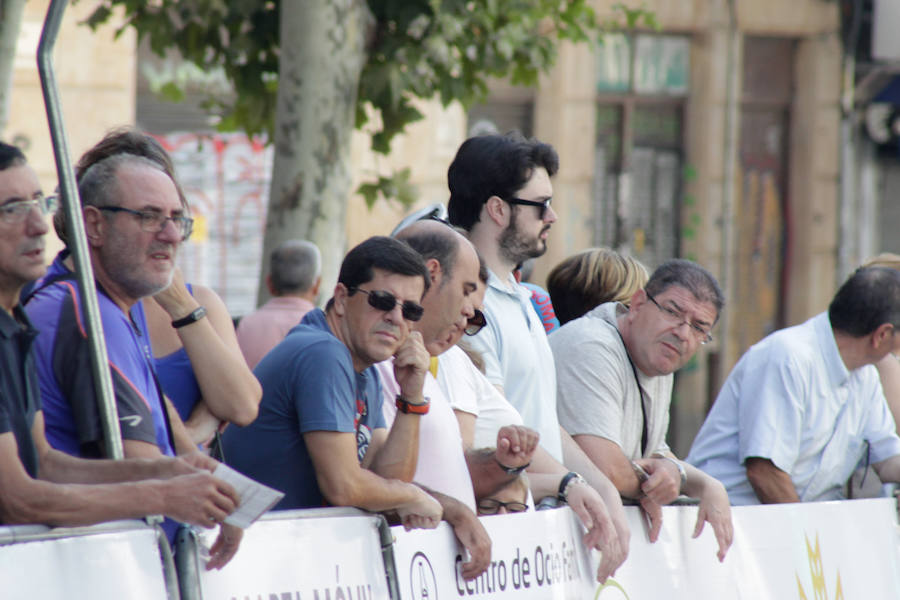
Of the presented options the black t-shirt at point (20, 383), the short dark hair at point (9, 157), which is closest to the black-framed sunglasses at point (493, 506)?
the black t-shirt at point (20, 383)

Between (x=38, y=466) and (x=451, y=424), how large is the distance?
1.38m

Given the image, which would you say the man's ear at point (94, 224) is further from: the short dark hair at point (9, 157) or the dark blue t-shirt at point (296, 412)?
the dark blue t-shirt at point (296, 412)

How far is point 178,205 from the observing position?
3721 millimetres

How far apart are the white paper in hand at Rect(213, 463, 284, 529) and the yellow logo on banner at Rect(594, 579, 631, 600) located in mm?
1836

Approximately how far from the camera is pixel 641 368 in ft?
16.8

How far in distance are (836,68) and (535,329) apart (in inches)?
502

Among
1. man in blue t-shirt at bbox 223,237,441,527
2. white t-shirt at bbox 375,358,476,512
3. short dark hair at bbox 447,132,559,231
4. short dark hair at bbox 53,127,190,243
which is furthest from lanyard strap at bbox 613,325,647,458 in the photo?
short dark hair at bbox 53,127,190,243

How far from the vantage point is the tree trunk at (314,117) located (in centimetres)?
830

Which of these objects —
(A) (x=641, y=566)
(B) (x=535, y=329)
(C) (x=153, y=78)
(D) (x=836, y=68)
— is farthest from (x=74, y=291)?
(D) (x=836, y=68)

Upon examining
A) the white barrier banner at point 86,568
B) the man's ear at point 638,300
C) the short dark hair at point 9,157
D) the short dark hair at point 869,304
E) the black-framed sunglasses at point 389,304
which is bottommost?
the short dark hair at point 869,304

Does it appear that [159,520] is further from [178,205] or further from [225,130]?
[225,130]

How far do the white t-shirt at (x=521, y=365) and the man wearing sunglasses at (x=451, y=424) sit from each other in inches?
11.5

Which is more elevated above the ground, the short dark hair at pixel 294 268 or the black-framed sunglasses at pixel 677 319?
the black-framed sunglasses at pixel 677 319

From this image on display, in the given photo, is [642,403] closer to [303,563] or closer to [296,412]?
[296,412]
